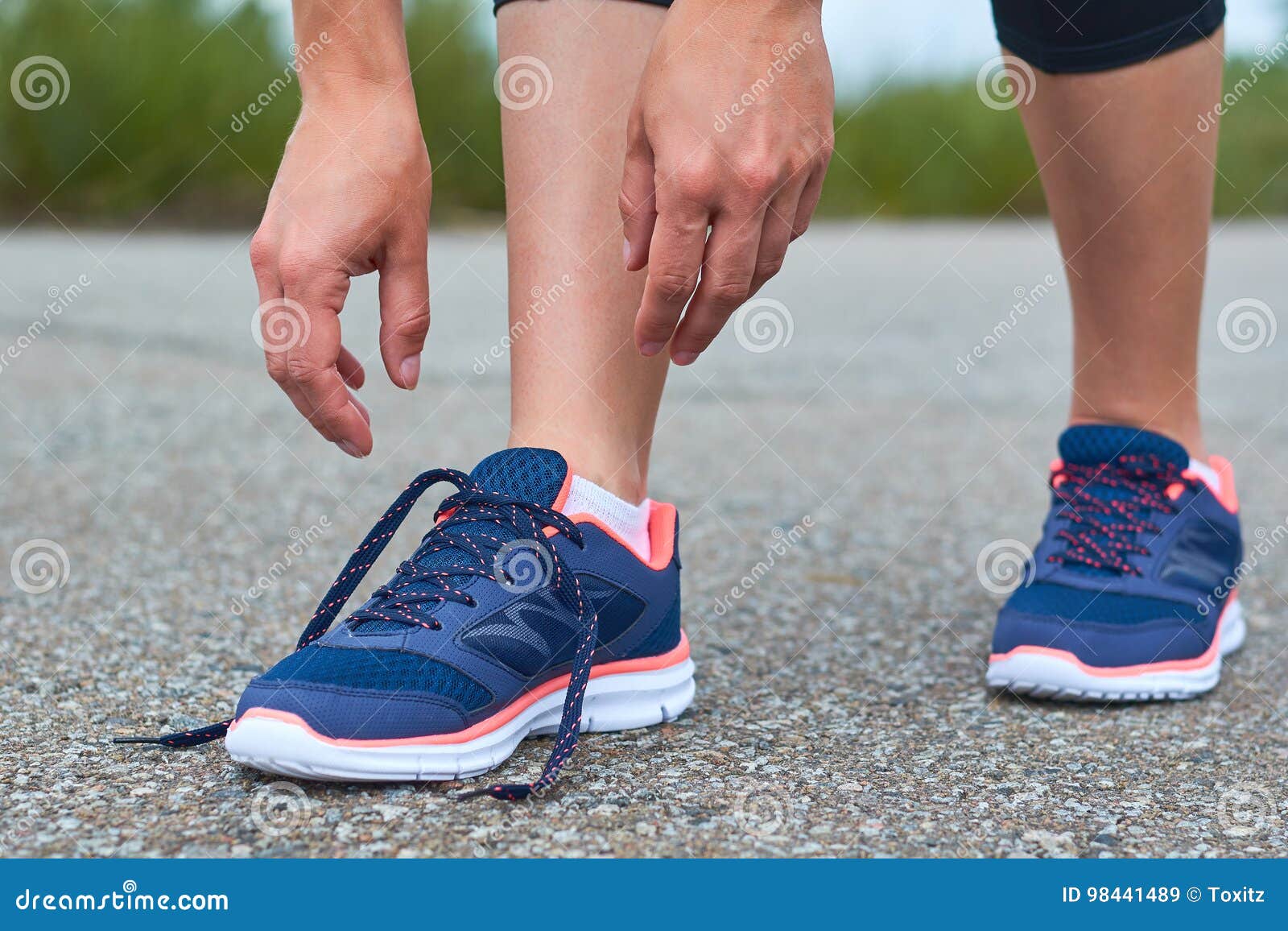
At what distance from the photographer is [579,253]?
1.12 metres

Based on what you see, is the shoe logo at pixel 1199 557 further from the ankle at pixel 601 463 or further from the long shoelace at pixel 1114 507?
the ankle at pixel 601 463

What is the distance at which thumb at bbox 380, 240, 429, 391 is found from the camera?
1.02m

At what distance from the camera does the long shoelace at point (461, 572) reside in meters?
1.01

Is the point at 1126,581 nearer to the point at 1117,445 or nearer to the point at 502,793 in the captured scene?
the point at 1117,445

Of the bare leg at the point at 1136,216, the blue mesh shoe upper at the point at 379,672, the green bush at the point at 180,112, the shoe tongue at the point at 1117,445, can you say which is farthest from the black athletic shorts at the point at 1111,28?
the green bush at the point at 180,112

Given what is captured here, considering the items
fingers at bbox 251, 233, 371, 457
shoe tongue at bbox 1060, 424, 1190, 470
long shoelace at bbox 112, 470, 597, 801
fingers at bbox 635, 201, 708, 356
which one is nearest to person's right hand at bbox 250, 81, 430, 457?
fingers at bbox 251, 233, 371, 457

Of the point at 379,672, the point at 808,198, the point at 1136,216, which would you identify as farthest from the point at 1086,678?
the point at 379,672

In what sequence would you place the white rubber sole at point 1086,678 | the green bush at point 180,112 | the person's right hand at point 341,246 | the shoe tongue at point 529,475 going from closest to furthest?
the person's right hand at point 341,246, the shoe tongue at point 529,475, the white rubber sole at point 1086,678, the green bush at point 180,112

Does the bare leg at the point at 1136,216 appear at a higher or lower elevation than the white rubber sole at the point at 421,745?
higher

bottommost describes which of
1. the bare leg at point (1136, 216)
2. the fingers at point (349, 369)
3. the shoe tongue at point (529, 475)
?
the shoe tongue at point (529, 475)

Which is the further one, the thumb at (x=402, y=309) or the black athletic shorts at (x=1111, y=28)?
the black athletic shorts at (x=1111, y=28)

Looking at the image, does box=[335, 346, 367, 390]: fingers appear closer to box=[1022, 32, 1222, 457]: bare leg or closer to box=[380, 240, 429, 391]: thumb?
box=[380, 240, 429, 391]: thumb

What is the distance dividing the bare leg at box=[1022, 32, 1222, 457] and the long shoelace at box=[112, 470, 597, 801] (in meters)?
0.70

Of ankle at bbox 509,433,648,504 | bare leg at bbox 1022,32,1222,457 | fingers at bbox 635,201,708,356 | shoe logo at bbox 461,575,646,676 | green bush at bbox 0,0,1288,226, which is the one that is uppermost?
green bush at bbox 0,0,1288,226
